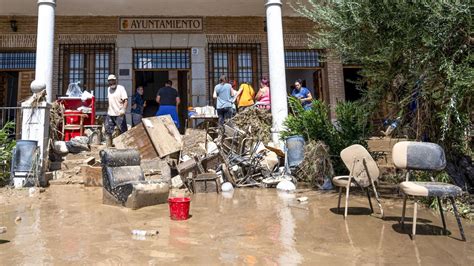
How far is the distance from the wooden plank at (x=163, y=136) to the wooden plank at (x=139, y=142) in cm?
14

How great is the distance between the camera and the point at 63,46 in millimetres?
11133

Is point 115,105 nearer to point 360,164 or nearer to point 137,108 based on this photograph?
point 137,108

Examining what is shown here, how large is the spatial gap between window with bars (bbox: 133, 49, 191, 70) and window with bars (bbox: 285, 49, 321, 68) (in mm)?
3438

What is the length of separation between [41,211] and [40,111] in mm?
2951

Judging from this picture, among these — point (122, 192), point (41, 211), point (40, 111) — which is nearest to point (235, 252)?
point (122, 192)

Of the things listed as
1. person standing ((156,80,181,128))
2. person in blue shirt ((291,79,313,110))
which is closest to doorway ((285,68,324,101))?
person in blue shirt ((291,79,313,110))

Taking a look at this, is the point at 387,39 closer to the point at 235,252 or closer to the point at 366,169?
the point at 366,169

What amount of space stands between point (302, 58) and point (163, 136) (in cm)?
637

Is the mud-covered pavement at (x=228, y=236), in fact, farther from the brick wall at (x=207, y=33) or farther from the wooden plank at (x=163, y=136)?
the brick wall at (x=207, y=33)

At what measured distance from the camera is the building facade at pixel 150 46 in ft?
36.1

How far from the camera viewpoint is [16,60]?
11.2 m

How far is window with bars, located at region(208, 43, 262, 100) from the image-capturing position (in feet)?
38.0

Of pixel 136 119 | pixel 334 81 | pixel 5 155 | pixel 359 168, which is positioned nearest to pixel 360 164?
pixel 359 168

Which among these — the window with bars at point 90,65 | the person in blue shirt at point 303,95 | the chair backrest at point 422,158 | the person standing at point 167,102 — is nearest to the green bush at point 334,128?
the person in blue shirt at point 303,95
